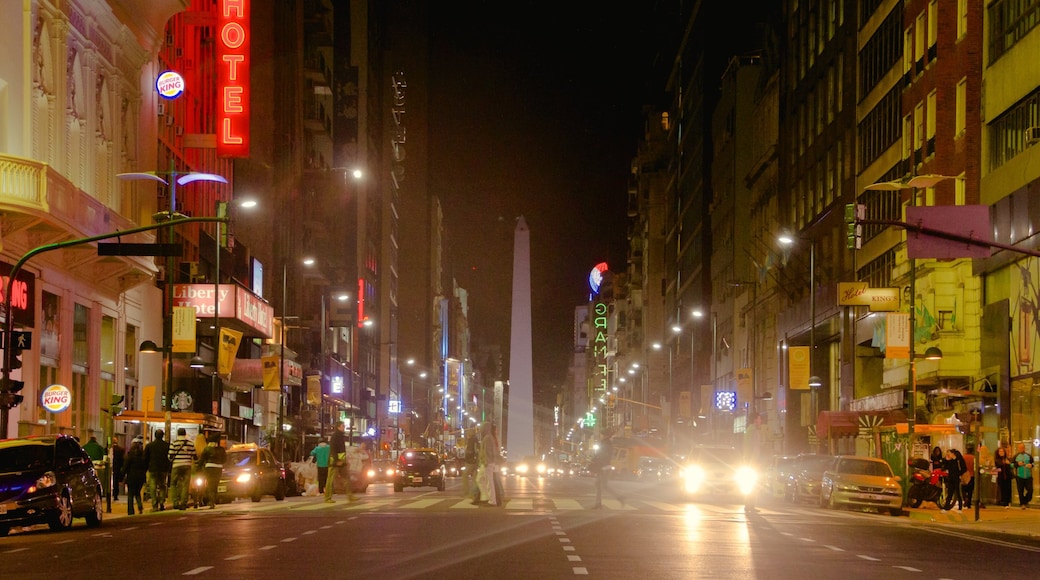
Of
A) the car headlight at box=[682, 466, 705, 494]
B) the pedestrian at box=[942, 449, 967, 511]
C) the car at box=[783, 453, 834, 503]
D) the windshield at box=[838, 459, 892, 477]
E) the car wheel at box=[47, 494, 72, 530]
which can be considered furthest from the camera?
the car headlight at box=[682, 466, 705, 494]

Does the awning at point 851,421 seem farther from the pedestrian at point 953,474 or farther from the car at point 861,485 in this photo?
the car at point 861,485

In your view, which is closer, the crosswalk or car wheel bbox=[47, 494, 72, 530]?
car wheel bbox=[47, 494, 72, 530]

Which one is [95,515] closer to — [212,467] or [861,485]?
[212,467]

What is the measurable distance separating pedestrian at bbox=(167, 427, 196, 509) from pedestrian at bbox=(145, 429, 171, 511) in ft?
0.70

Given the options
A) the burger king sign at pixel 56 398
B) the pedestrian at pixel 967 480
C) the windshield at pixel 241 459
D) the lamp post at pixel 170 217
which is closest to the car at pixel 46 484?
the burger king sign at pixel 56 398

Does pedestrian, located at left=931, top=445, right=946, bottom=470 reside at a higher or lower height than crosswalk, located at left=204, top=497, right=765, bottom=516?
higher

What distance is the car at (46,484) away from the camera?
2502 cm

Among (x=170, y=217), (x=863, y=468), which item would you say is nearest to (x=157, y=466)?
(x=170, y=217)

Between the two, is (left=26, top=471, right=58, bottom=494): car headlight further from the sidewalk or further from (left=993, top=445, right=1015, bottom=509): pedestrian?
(left=993, top=445, right=1015, bottom=509): pedestrian

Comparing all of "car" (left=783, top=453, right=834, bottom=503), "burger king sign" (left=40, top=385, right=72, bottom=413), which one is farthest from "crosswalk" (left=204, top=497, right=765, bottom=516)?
"car" (left=783, top=453, right=834, bottom=503)

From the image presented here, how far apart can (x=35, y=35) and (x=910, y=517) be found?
2560 centimetres

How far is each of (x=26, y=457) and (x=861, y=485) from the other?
20.9 m

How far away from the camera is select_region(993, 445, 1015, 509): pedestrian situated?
4131 cm

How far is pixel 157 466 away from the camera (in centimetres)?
3428
